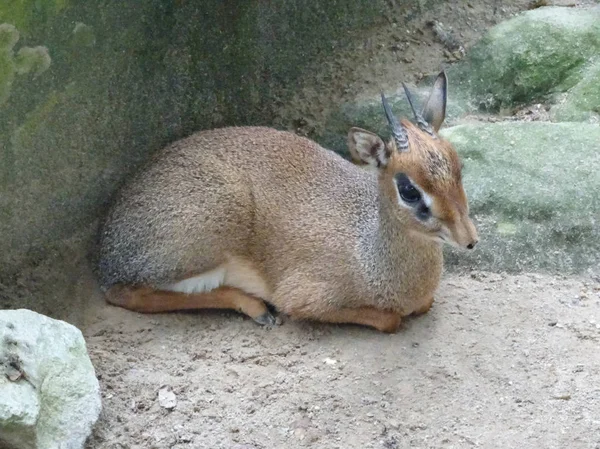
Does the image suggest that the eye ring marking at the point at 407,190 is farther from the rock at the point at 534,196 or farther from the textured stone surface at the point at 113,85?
the textured stone surface at the point at 113,85

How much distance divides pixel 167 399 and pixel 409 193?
5.21 ft

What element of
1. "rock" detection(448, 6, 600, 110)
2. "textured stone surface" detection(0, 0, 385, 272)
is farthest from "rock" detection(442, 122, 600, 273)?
"textured stone surface" detection(0, 0, 385, 272)

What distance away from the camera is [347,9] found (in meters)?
6.11

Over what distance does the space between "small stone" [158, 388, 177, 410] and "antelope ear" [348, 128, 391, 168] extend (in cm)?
155

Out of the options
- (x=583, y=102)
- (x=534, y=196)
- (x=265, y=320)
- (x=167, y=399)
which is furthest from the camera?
(x=583, y=102)

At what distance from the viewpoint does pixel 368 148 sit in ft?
15.3

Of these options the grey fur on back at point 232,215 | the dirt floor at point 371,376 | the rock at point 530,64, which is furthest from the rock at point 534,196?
the grey fur on back at point 232,215

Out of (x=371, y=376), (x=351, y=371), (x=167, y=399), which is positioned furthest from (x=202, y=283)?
(x=371, y=376)

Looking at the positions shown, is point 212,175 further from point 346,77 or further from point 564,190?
point 564,190

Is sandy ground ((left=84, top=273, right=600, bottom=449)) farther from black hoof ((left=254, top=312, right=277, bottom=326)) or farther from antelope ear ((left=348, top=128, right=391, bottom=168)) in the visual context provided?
antelope ear ((left=348, top=128, right=391, bottom=168))

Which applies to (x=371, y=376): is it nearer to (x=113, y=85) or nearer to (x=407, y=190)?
(x=407, y=190)

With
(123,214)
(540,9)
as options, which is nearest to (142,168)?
(123,214)

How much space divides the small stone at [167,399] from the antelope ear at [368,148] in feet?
5.09

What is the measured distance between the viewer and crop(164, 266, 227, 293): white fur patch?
516cm
